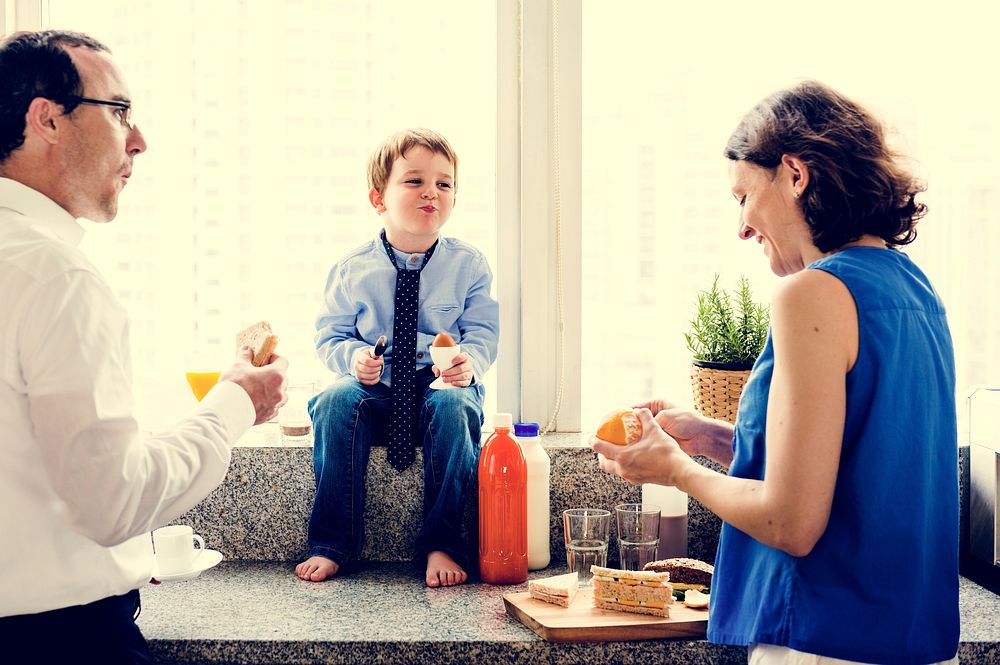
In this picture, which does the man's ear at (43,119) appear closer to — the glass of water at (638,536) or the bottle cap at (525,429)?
the bottle cap at (525,429)

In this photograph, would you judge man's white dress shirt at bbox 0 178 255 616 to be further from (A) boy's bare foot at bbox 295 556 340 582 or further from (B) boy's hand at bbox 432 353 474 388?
(B) boy's hand at bbox 432 353 474 388

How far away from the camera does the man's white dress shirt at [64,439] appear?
1057mm

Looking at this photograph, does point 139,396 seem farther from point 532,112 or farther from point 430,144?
point 532,112

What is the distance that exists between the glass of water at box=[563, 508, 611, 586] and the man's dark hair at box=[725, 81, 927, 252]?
2.61 feet

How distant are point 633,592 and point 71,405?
0.94m

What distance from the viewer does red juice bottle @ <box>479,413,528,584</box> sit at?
180 centimetres

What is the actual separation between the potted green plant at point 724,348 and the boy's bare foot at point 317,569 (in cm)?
82

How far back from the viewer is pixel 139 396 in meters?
2.14

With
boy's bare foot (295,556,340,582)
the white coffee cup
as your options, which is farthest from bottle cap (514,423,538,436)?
the white coffee cup

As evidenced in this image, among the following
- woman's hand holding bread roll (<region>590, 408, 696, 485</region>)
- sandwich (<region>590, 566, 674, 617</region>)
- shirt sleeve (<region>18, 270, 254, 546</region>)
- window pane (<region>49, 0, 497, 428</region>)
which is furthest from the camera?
window pane (<region>49, 0, 497, 428</region>)

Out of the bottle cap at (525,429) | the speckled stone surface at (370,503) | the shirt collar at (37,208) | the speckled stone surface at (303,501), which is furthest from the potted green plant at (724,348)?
the shirt collar at (37,208)

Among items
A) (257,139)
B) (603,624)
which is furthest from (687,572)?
(257,139)

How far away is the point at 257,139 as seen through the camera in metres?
2.15

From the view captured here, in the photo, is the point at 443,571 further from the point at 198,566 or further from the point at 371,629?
the point at 198,566
